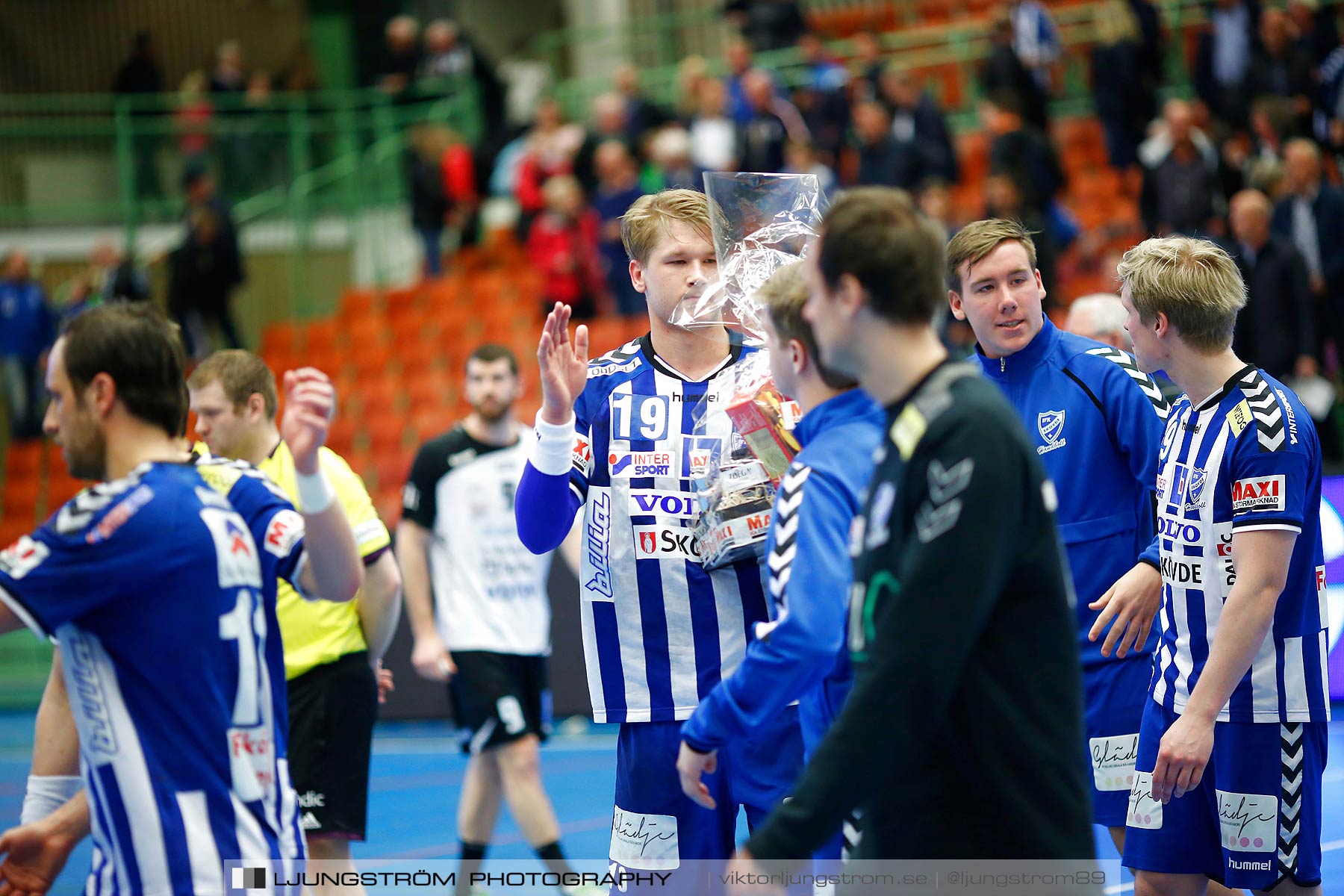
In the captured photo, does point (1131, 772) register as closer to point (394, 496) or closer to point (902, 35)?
point (394, 496)

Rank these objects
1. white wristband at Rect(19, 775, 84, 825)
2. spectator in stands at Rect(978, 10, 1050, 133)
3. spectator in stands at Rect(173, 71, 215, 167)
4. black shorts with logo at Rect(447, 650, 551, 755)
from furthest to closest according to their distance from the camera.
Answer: spectator in stands at Rect(173, 71, 215, 167), spectator in stands at Rect(978, 10, 1050, 133), black shorts with logo at Rect(447, 650, 551, 755), white wristband at Rect(19, 775, 84, 825)

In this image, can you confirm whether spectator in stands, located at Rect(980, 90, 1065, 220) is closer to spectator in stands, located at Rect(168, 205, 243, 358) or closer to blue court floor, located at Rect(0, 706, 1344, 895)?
blue court floor, located at Rect(0, 706, 1344, 895)

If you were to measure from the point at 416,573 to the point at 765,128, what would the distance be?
7787 mm

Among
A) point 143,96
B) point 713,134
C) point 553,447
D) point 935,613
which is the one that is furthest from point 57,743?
point 143,96

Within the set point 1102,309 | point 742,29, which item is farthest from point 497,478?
point 742,29

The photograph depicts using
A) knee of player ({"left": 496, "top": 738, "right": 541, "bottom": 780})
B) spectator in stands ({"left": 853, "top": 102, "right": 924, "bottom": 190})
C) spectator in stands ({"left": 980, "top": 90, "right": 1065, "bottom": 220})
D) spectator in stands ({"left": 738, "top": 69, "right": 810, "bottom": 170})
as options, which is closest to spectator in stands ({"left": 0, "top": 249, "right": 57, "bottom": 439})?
spectator in stands ({"left": 738, "top": 69, "right": 810, "bottom": 170})

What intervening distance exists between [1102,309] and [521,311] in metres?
10.4

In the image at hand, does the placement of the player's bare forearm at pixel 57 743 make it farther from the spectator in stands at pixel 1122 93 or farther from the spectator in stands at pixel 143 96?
the spectator in stands at pixel 143 96

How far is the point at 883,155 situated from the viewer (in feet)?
41.9

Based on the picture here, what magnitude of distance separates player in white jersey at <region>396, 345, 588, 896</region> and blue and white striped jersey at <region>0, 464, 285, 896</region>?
3579 mm

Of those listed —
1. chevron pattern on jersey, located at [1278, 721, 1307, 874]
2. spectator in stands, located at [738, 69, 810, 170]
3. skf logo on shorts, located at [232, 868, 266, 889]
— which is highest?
spectator in stands, located at [738, 69, 810, 170]

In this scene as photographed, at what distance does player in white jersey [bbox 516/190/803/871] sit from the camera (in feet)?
12.9

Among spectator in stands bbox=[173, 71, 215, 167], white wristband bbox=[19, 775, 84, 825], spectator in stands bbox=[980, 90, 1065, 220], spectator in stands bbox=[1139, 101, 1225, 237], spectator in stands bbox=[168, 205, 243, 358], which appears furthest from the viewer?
spectator in stands bbox=[173, 71, 215, 167]

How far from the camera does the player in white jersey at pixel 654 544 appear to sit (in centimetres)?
392
